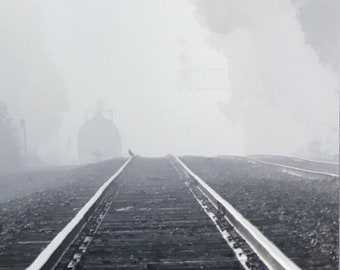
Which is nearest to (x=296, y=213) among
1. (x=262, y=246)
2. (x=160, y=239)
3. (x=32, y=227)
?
(x=160, y=239)

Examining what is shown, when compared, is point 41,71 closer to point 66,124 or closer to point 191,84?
point 191,84

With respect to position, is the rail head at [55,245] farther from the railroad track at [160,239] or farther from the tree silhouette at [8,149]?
the tree silhouette at [8,149]

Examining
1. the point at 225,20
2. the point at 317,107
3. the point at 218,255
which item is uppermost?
the point at 225,20

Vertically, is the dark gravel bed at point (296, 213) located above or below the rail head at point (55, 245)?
below

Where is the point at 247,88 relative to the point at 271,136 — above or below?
above

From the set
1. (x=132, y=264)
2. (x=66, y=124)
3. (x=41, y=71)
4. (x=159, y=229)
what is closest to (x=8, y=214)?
(x=159, y=229)

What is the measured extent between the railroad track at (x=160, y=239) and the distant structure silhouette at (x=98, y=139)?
2162 inches

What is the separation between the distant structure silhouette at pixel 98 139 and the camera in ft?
214

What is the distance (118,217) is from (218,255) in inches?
120

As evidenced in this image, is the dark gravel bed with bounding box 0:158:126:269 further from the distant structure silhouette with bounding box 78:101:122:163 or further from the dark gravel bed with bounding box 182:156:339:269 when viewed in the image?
the distant structure silhouette with bounding box 78:101:122:163

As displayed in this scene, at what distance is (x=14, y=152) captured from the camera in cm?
4244

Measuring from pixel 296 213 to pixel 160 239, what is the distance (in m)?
2.83

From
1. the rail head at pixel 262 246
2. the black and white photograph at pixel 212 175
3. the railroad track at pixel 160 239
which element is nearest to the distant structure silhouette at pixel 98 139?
the black and white photograph at pixel 212 175

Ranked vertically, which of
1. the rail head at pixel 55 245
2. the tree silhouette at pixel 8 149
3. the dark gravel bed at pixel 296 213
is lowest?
the dark gravel bed at pixel 296 213
